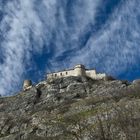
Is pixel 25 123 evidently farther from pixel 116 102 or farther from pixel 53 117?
pixel 116 102

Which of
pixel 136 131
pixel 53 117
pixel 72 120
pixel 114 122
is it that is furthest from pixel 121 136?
pixel 53 117

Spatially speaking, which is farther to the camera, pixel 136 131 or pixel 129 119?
pixel 129 119

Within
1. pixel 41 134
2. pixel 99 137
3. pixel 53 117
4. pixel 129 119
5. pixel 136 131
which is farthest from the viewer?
pixel 53 117

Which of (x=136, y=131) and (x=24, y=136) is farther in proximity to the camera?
(x=24, y=136)

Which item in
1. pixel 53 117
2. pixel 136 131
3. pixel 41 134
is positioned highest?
pixel 53 117

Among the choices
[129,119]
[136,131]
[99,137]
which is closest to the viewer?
[136,131]

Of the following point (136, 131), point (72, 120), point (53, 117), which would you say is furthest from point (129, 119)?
point (53, 117)

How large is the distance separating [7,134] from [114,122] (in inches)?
3213

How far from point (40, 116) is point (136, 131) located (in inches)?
3891

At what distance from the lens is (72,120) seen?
588 ft

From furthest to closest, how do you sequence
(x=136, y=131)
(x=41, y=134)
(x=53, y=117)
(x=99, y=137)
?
(x=53, y=117)
(x=41, y=134)
(x=99, y=137)
(x=136, y=131)

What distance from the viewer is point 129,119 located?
112000 millimetres

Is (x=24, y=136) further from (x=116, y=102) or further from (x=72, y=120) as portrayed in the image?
(x=116, y=102)

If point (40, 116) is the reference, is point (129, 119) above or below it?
below
